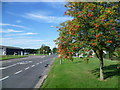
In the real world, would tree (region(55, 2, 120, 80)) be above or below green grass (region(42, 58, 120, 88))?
above

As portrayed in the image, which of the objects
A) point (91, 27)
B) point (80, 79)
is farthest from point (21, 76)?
point (91, 27)

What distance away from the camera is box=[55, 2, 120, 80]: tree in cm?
839

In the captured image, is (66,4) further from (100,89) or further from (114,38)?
(100,89)

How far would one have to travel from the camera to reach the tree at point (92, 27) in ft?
27.5

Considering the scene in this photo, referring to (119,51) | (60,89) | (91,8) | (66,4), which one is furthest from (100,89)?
(66,4)

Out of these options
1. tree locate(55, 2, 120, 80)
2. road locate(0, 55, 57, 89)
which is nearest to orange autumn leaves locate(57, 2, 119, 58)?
tree locate(55, 2, 120, 80)

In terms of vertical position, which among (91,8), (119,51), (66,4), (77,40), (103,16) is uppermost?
(66,4)

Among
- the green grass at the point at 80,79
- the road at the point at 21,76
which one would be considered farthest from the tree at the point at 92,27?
the road at the point at 21,76

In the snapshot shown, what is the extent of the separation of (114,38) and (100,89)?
323 centimetres

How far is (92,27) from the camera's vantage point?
915 centimetres

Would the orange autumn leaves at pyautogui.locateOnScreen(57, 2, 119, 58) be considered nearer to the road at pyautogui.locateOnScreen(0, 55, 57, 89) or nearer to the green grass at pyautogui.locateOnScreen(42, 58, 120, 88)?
the green grass at pyautogui.locateOnScreen(42, 58, 120, 88)

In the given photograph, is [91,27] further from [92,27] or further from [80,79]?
[80,79]

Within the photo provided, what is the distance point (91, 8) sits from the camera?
8.88m

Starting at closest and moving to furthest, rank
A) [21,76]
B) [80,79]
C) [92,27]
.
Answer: [92,27] → [80,79] → [21,76]
